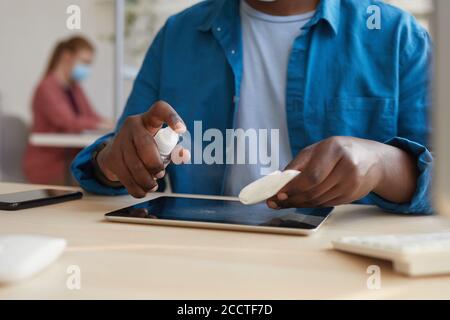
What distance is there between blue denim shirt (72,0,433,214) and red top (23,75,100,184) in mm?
1808

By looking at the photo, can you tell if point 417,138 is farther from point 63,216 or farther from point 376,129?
point 63,216

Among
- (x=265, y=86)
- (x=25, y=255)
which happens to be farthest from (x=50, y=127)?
(x=25, y=255)

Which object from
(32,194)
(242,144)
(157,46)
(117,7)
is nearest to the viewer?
(32,194)

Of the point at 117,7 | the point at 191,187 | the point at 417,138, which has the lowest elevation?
the point at 191,187

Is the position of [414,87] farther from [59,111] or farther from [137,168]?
[59,111]

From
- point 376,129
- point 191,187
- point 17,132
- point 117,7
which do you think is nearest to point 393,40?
point 376,129

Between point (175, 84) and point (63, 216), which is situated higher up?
point (175, 84)

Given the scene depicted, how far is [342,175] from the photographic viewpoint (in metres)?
0.57

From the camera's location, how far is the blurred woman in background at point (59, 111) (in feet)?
8.89

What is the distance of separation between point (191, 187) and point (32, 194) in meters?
0.36

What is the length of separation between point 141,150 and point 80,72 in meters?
2.47

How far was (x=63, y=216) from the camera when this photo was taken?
0.59 meters

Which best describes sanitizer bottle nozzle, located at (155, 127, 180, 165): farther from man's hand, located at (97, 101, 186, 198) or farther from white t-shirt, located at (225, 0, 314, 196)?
white t-shirt, located at (225, 0, 314, 196)

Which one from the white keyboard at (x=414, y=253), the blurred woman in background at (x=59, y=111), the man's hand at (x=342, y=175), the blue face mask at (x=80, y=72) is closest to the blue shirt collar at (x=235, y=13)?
the man's hand at (x=342, y=175)
